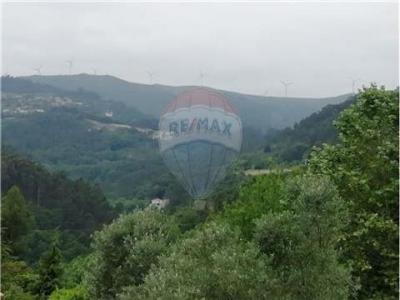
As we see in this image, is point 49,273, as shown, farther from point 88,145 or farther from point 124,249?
point 88,145

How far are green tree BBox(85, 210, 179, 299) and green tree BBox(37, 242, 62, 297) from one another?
20397mm

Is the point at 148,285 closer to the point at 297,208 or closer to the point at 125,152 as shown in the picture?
the point at 297,208

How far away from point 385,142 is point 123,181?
324 feet

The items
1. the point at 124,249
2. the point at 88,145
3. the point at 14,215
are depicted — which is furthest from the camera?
the point at 88,145

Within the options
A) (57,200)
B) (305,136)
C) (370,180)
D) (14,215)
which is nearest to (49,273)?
(14,215)

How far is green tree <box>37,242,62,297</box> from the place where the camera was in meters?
32.0

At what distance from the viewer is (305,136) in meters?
86.4

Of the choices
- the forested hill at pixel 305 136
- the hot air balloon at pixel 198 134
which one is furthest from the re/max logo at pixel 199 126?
the forested hill at pixel 305 136

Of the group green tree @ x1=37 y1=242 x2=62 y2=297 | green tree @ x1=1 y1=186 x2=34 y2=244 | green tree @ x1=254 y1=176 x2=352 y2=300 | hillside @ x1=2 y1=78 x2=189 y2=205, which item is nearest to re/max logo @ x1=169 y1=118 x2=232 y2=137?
green tree @ x1=37 y1=242 x2=62 y2=297

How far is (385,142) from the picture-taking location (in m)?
→ 13.9

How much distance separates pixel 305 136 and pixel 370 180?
73.4 meters

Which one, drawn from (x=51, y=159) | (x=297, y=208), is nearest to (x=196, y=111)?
(x=297, y=208)

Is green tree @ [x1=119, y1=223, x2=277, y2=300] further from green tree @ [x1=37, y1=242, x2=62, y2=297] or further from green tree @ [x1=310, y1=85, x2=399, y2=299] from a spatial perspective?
green tree @ [x1=37, y1=242, x2=62, y2=297]

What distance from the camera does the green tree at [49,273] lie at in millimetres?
32006
